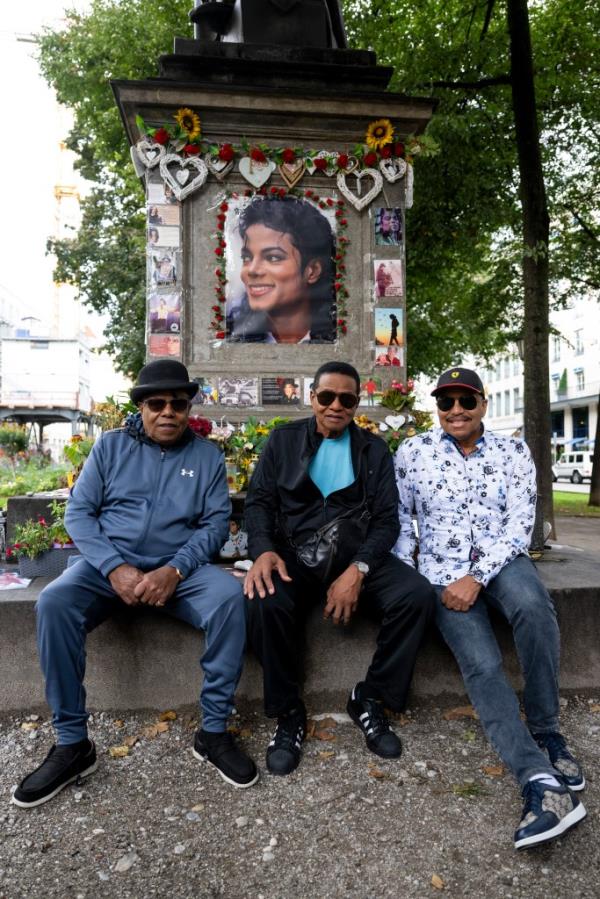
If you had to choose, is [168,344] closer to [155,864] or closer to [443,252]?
[155,864]

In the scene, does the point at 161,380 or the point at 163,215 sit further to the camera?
the point at 163,215

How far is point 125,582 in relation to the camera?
3.19m

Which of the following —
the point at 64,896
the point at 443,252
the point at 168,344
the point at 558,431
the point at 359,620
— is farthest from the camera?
the point at 558,431

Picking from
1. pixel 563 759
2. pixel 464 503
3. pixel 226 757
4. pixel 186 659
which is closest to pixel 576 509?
pixel 464 503

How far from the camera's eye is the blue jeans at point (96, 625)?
3.00 metres

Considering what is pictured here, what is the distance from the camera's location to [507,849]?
8.20ft

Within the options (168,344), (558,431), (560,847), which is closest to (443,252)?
(168,344)

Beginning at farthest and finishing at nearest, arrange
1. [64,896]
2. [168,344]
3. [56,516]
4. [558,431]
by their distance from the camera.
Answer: [558,431] → [168,344] → [56,516] → [64,896]

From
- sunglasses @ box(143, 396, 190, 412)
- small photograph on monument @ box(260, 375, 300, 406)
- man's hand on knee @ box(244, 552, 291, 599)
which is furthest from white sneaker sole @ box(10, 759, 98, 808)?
small photograph on monument @ box(260, 375, 300, 406)

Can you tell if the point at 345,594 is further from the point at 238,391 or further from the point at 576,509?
the point at 576,509

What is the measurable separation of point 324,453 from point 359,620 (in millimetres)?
934

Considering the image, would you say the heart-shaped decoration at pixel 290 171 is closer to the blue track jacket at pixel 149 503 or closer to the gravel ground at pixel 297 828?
the blue track jacket at pixel 149 503

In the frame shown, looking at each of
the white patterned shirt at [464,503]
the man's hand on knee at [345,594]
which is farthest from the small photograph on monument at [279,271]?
the man's hand on knee at [345,594]

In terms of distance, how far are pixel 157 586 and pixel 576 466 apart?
36.3 meters
